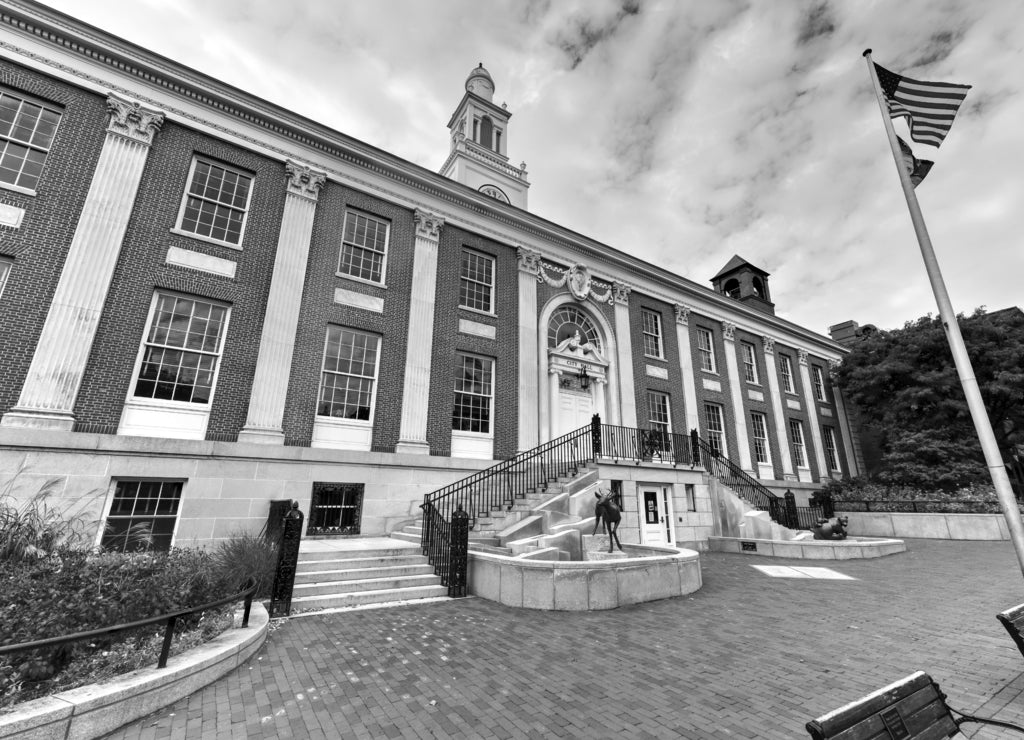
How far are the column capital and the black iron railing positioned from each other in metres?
6.89

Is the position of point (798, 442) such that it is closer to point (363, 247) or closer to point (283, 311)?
point (363, 247)

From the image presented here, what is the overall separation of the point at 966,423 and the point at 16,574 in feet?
114

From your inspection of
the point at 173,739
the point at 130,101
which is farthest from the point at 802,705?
the point at 130,101

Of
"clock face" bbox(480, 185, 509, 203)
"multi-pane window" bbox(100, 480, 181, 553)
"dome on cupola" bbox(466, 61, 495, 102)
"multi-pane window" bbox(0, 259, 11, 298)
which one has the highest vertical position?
"dome on cupola" bbox(466, 61, 495, 102)

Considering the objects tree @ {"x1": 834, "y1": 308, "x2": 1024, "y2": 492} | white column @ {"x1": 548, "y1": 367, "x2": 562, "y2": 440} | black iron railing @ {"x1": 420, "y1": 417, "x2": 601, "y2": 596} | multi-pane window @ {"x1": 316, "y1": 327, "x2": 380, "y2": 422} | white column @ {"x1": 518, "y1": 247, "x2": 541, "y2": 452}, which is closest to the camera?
black iron railing @ {"x1": 420, "y1": 417, "x2": 601, "y2": 596}

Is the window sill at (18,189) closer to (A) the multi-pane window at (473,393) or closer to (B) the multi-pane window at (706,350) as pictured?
(A) the multi-pane window at (473,393)

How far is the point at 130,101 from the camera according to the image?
12.4 meters

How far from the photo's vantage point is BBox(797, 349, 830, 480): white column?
27.6 meters

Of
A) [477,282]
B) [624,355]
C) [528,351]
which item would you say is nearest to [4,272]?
[477,282]

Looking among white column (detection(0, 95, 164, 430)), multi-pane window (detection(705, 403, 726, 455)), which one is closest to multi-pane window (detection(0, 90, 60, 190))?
white column (detection(0, 95, 164, 430))

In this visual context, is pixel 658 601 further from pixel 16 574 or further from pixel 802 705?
pixel 16 574

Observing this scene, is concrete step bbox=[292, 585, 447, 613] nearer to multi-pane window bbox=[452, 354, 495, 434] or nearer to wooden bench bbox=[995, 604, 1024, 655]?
multi-pane window bbox=[452, 354, 495, 434]

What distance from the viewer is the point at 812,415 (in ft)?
93.4

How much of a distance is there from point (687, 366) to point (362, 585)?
62.9ft
